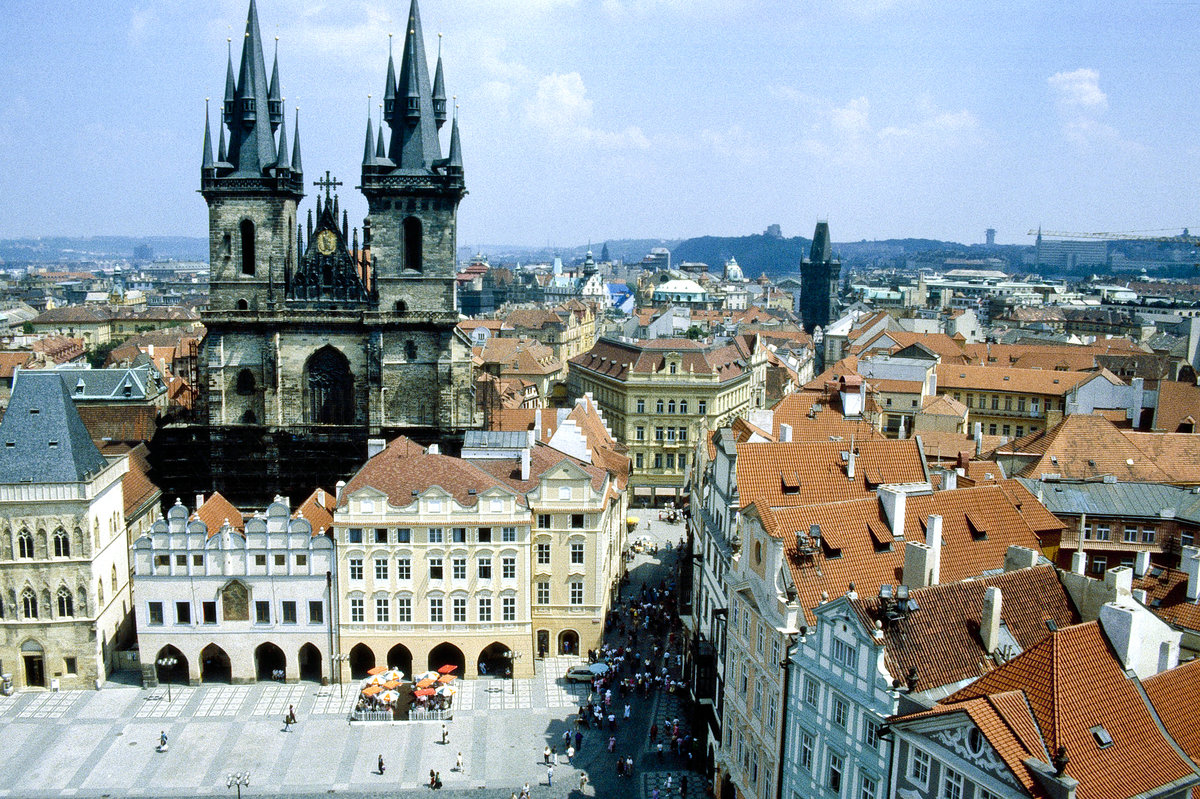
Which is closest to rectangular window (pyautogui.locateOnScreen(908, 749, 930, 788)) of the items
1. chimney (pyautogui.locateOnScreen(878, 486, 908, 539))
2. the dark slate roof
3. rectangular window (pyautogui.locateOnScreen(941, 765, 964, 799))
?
rectangular window (pyautogui.locateOnScreen(941, 765, 964, 799))

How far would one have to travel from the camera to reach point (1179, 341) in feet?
433

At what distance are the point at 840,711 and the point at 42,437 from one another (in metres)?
48.1

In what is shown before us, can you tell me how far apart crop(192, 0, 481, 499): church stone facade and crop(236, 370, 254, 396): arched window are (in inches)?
4.4

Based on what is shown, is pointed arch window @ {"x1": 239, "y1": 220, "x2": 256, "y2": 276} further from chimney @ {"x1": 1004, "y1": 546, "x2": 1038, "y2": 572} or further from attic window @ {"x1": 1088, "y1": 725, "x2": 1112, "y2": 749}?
attic window @ {"x1": 1088, "y1": 725, "x2": 1112, "y2": 749}

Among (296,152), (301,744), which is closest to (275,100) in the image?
(296,152)

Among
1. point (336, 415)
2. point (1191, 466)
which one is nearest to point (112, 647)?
point (336, 415)

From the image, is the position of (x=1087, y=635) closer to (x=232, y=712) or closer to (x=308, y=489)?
(x=232, y=712)

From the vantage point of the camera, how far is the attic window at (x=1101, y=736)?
26.9m

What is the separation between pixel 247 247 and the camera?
82875 mm

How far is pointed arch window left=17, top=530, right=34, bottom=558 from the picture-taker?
58.9 m

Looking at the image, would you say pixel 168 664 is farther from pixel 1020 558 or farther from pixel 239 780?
pixel 1020 558

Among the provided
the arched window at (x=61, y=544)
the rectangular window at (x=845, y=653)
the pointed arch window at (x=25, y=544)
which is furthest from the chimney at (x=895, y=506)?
the pointed arch window at (x=25, y=544)

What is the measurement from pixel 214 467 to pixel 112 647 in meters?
18.6

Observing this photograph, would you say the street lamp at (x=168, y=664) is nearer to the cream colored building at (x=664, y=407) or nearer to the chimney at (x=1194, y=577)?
the cream colored building at (x=664, y=407)
